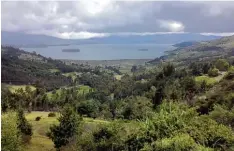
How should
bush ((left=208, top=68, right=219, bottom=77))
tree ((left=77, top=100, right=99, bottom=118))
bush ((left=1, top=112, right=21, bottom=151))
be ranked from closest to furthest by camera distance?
bush ((left=1, top=112, right=21, bottom=151)), tree ((left=77, top=100, right=99, bottom=118)), bush ((left=208, top=68, right=219, bottom=77))

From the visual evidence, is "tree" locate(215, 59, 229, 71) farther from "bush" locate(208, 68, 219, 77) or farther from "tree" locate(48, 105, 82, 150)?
"tree" locate(48, 105, 82, 150)

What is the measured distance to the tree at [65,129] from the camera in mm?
52375

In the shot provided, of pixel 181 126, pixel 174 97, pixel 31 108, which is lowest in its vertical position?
pixel 31 108

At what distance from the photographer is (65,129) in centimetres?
5366

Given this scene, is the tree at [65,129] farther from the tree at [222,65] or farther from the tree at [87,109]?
the tree at [222,65]

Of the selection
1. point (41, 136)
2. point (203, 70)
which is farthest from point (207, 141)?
point (203, 70)

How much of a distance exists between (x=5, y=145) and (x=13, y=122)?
493 cm

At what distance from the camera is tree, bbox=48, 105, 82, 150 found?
172ft

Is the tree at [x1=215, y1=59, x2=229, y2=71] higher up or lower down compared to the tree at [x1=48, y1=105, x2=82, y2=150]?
higher up

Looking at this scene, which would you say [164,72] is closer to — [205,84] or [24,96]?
[205,84]

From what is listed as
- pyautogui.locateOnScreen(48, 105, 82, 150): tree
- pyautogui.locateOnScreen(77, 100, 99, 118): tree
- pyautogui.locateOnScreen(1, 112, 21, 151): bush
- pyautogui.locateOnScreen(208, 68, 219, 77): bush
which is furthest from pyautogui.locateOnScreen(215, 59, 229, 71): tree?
pyautogui.locateOnScreen(1, 112, 21, 151): bush

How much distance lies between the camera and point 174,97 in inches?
3543

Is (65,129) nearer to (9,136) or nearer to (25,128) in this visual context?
(25,128)

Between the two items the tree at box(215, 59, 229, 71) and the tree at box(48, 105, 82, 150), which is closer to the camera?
the tree at box(48, 105, 82, 150)
